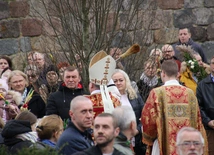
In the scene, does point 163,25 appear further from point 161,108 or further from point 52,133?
point 52,133

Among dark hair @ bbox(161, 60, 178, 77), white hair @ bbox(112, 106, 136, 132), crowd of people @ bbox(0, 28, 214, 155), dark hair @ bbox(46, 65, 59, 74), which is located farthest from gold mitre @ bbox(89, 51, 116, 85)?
white hair @ bbox(112, 106, 136, 132)

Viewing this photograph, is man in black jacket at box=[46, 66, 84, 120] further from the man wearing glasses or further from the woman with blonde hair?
the man wearing glasses

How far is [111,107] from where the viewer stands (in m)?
12.0

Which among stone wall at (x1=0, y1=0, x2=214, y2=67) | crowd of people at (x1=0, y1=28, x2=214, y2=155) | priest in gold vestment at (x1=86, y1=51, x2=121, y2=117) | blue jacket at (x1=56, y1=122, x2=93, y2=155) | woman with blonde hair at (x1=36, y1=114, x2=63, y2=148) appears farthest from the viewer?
stone wall at (x1=0, y1=0, x2=214, y2=67)

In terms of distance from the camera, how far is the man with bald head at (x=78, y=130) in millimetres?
10094

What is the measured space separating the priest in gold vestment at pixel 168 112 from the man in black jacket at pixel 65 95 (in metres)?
1.00

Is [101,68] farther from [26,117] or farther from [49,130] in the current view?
[49,130]

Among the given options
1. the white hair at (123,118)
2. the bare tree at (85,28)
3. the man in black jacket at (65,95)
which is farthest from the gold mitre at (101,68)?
the white hair at (123,118)

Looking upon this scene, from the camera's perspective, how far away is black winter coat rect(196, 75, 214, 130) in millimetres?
13953

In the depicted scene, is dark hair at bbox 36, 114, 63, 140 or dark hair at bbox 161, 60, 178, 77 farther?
dark hair at bbox 161, 60, 178, 77

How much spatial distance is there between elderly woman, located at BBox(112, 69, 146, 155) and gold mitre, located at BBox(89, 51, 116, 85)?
59 centimetres

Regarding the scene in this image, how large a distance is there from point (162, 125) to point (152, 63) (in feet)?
8.22

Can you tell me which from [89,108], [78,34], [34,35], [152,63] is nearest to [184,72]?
[152,63]

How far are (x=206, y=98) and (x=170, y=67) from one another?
187 cm
